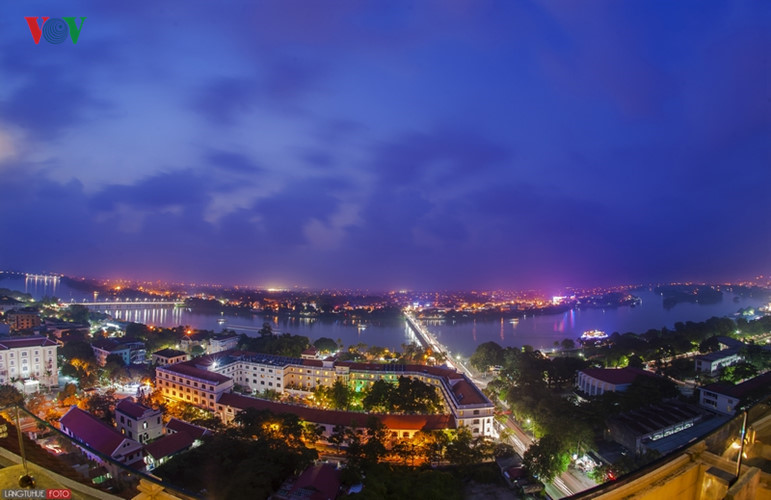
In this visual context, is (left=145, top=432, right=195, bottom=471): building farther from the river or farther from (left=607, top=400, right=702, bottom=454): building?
the river

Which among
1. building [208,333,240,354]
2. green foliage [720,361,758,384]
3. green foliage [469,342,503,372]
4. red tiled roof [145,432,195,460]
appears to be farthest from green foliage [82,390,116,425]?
green foliage [720,361,758,384]

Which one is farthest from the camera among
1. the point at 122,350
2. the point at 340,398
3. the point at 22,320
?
the point at 22,320

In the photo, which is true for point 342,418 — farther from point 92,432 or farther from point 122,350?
point 122,350

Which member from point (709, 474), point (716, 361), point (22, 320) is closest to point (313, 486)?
point (709, 474)

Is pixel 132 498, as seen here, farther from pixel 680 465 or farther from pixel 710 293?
pixel 710 293

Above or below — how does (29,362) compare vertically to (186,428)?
above

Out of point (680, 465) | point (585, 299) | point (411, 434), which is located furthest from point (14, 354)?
point (585, 299)
